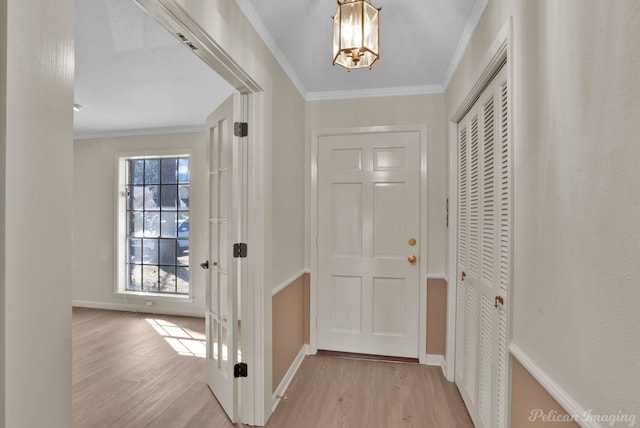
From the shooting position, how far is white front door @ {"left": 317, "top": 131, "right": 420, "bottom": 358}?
293 cm

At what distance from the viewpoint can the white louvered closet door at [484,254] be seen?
155 centimetres

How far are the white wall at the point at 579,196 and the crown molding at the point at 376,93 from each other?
1.60 m

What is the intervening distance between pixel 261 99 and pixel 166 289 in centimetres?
345

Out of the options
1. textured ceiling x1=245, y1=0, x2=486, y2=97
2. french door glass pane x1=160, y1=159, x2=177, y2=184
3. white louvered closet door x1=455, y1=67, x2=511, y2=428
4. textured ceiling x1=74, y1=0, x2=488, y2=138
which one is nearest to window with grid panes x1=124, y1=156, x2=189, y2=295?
french door glass pane x1=160, y1=159, x2=177, y2=184

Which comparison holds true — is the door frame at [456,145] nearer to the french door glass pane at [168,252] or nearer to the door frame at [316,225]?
the door frame at [316,225]

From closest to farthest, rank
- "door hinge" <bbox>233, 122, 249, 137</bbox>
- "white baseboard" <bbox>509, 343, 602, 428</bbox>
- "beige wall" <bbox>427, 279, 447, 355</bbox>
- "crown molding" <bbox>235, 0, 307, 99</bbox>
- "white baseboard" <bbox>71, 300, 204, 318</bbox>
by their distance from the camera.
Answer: "white baseboard" <bbox>509, 343, 602, 428</bbox> < "crown molding" <bbox>235, 0, 307, 99</bbox> < "door hinge" <bbox>233, 122, 249, 137</bbox> < "beige wall" <bbox>427, 279, 447, 355</bbox> < "white baseboard" <bbox>71, 300, 204, 318</bbox>

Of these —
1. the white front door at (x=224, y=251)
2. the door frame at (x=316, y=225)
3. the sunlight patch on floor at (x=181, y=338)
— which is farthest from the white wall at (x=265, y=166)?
the sunlight patch on floor at (x=181, y=338)

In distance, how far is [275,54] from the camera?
7.38 ft

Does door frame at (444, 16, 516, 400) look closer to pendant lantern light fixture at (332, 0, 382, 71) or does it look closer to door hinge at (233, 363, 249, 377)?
pendant lantern light fixture at (332, 0, 382, 71)

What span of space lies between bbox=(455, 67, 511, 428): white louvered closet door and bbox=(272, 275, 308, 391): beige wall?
1.30m

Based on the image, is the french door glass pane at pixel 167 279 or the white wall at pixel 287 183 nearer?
the white wall at pixel 287 183

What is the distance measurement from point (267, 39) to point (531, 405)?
7.51 ft

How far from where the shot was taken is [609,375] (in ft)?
2.47

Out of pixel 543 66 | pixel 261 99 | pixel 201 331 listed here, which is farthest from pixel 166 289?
pixel 543 66
